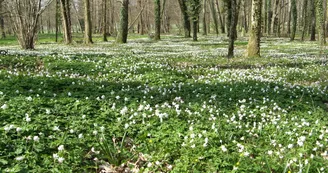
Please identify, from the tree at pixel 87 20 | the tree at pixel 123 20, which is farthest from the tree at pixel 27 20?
the tree at pixel 123 20

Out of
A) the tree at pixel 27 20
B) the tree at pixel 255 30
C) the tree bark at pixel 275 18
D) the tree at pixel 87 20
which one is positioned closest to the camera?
the tree at pixel 255 30

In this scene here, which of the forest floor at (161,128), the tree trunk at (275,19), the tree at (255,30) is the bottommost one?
the forest floor at (161,128)

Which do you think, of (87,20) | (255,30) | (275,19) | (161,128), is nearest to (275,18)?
(275,19)

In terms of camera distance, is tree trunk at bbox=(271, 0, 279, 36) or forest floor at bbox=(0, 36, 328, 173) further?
tree trunk at bbox=(271, 0, 279, 36)

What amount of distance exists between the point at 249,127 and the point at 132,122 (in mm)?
2736

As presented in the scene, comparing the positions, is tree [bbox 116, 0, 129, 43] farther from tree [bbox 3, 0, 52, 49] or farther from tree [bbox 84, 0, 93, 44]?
tree [bbox 3, 0, 52, 49]

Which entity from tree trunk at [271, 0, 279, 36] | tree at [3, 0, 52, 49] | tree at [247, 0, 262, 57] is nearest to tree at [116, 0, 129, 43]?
tree at [3, 0, 52, 49]

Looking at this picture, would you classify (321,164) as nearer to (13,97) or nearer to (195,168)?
(195,168)

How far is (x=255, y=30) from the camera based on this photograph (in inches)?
762

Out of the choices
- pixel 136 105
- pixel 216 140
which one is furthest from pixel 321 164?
pixel 136 105

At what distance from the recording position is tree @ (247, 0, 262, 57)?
19.0m

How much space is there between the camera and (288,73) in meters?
13.7

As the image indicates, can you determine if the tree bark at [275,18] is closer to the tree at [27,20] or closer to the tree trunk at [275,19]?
the tree trunk at [275,19]

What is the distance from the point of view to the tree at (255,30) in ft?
62.2
